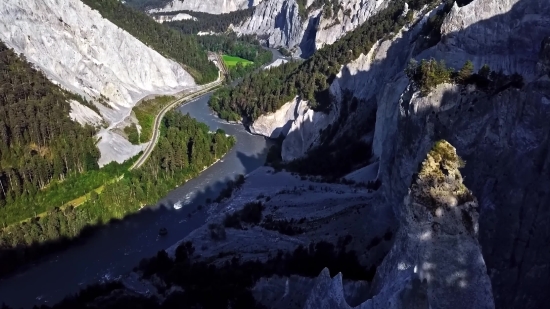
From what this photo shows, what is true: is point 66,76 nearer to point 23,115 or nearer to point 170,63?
point 23,115

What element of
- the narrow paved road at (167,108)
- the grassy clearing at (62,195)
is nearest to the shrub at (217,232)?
the grassy clearing at (62,195)

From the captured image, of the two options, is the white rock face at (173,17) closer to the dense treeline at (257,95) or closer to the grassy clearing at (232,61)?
the grassy clearing at (232,61)

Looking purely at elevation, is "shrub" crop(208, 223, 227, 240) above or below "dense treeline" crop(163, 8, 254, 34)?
below

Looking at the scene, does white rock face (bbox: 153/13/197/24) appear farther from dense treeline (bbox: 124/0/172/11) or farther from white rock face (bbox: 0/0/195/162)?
white rock face (bbox: 0/0/195/162)

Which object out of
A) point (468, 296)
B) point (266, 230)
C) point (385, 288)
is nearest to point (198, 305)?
point (266, 230)

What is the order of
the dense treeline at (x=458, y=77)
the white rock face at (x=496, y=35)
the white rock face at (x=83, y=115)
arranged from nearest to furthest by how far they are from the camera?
the dense treeline at (x=458, y=77)
the white rock face at (x=496, y=35)
the white rock face at (x=83, y=115)

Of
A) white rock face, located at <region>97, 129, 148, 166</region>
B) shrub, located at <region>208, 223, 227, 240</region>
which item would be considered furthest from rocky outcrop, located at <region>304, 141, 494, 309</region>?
white rock face, located at <region>97, 129, 148, 166</region>
